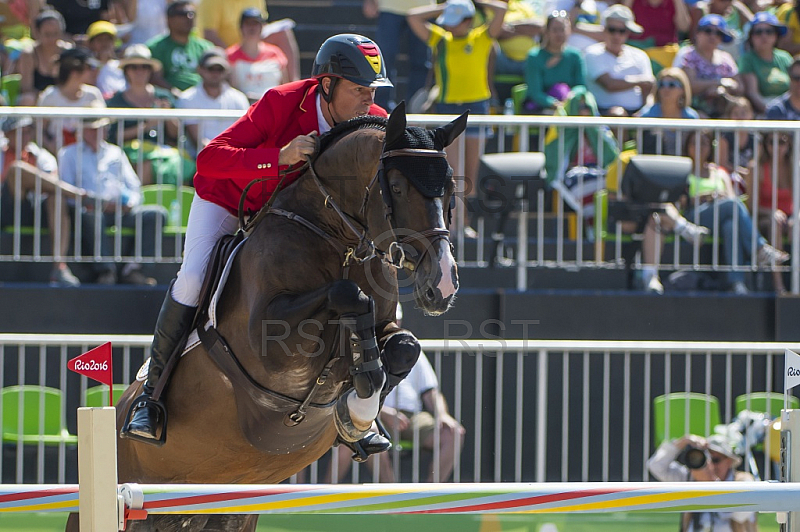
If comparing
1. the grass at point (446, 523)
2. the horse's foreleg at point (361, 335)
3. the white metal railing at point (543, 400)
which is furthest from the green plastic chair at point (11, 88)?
the horse's foreleg at point (361, 335)

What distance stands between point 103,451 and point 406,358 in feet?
4.29

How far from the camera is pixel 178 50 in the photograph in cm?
949

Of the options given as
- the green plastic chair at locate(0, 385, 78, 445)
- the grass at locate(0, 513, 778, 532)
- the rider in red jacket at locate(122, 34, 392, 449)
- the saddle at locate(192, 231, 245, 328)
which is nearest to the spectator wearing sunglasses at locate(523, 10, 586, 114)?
the grass at locate(0, 513, 778, 532)

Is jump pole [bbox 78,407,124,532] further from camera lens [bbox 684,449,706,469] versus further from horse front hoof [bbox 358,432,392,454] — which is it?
camera lens [bbox 684,449,706,469]

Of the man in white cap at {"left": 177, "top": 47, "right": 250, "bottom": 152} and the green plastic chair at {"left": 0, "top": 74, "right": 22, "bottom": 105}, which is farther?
the green plastic chair at {"left": 0, "top": 74, "right": 22, "bottom": 105}

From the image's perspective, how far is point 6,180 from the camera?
24.8 feet

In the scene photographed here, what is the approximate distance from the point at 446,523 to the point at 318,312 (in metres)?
2.42

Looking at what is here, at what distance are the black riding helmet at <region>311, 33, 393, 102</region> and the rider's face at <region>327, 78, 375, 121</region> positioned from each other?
78mm

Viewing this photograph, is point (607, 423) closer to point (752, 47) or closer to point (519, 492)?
point (519, 492)

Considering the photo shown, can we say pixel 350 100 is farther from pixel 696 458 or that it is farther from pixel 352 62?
pixel 696 458

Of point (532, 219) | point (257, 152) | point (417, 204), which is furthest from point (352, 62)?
point (532, 219)

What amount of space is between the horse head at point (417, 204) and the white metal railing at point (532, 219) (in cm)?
322

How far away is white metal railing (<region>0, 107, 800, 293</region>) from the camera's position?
737 cm

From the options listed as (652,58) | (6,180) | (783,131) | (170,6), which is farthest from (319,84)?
(652,58)
